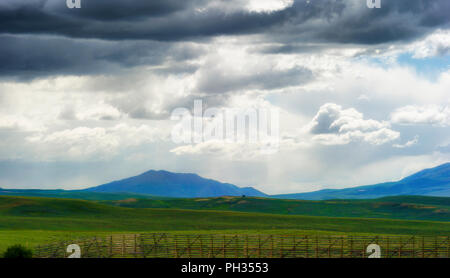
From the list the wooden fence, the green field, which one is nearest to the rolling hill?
the green field

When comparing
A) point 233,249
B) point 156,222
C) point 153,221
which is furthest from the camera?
point 153,221

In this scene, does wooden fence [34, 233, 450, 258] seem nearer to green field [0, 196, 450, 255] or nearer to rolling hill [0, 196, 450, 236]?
green field [0, 196, 450, 255]

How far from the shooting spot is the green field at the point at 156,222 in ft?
463

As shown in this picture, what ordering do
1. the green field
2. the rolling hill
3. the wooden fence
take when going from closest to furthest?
the wooden fence
the green field
the rolling hill

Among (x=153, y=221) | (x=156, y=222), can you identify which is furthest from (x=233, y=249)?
(x=153, y=221)

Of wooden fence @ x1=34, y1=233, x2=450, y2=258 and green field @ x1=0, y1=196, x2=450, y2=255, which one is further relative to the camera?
green field @ x1=0, y1=196, x2=450, y2=255

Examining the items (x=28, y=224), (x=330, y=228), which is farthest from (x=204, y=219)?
(x=28, y=224)

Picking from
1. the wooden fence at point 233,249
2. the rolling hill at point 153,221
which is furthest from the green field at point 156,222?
the wooden fence at point 233,249

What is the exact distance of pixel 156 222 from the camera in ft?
537

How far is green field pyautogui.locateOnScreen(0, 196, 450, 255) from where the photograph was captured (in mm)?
141125

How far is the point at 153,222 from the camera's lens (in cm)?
16350

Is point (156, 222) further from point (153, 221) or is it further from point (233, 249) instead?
point (233, 249)
